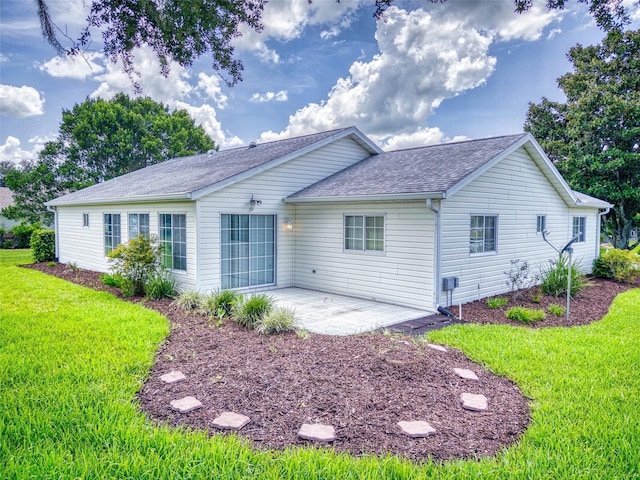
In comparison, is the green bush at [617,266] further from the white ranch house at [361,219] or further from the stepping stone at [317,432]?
the stepping stone at [317,432]

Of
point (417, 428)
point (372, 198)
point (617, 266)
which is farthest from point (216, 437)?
point (617, 266)

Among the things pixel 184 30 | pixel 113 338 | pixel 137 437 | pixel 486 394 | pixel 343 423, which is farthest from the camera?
pixel 113 338

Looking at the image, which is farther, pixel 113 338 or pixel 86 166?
pixel 86 166

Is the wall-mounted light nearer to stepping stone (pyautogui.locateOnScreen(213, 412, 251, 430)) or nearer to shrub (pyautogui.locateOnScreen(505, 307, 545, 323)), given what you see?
shrub (pyautogui.locateOnScreen(505, 307, 545, 323))

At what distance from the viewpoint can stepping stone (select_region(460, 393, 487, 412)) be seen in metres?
4.01

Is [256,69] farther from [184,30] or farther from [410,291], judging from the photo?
[410,291]

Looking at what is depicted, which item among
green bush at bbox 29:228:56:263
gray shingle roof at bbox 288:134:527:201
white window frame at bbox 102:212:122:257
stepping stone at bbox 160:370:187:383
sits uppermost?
gray shingle roof at bbox 288:134:527:201

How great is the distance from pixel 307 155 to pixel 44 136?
78.3 ft

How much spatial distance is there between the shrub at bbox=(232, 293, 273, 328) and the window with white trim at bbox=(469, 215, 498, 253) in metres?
4.99

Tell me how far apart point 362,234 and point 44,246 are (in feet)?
47.1

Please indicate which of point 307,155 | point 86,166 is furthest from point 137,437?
point 86,166

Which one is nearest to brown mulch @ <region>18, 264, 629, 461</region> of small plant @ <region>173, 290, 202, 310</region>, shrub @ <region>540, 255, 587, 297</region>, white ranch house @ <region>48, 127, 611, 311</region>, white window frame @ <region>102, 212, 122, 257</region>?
small plant @ <region>173, 290, 202, 310</region>

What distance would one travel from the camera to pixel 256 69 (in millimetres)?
11453

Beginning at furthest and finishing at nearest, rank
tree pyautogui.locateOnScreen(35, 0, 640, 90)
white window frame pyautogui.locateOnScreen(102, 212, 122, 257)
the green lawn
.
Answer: white window frame pyautogui.locateOnScreen(102, 212, 122, 257)
tree pyautogui.locateOnScreen(35, 0, 640, 90)
the green lawn
